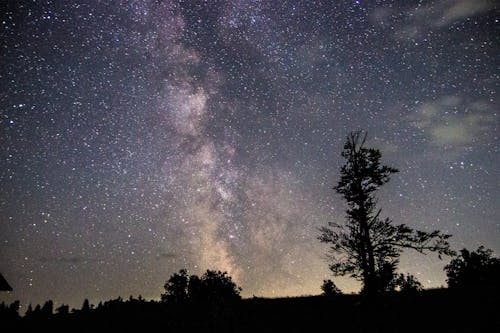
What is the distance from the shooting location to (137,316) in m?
15.6

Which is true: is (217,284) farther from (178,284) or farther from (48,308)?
(48,308)

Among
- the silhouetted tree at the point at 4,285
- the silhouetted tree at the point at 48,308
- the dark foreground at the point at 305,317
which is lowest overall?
the dark foreground at the point at 305,317

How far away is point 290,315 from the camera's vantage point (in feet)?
49.0

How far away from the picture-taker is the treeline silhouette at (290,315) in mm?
12570

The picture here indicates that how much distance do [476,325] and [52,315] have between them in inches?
740

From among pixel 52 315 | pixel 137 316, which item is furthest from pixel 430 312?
pixel 52 315

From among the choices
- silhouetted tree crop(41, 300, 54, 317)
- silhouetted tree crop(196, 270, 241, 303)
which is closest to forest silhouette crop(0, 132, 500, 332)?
silhouetted tree crop(41, 300, 54, 317)

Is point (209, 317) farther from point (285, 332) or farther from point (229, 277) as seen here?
point (229, 277)

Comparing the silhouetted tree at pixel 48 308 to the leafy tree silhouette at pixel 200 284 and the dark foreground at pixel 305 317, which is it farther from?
the leafy tree silhouette at pixel 200 284

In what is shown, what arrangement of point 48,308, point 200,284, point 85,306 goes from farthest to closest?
point 200,284 < point 85,306 < point 48,308

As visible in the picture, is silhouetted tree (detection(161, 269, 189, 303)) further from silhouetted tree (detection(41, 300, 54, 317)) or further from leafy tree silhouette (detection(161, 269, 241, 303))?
silhouetted tree (detection(41, 300, 54, 317))

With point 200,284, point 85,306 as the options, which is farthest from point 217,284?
point 85,306

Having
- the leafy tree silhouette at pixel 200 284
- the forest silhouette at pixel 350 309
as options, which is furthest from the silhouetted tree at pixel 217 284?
the forest silhouette at pixel 350 309

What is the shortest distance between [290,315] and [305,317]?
82 cm
